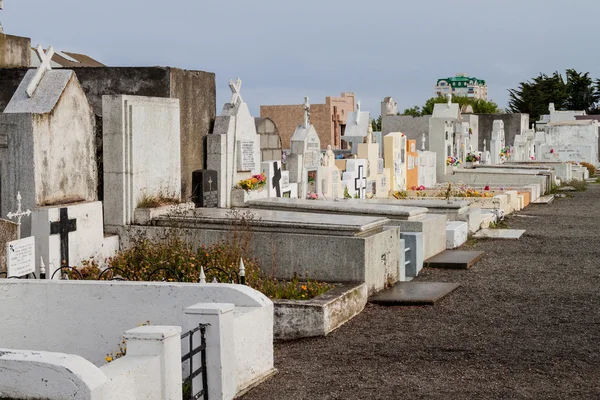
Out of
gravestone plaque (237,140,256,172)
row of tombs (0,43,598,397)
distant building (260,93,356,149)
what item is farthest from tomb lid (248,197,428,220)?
distant building (260,93,356,149)

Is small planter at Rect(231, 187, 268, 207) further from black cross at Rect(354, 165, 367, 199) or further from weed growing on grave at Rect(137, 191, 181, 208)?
black cross at Rect(354, 165, 367, 199)

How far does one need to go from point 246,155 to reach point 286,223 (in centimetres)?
305

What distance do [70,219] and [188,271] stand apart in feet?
4.84

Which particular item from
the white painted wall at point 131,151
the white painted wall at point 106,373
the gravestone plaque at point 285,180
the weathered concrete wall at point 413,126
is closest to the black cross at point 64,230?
the white painted wall at point 131,151

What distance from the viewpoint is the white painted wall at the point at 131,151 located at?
10.7 m

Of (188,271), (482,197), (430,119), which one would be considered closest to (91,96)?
(188,271)

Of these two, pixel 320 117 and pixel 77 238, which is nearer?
pixel 77 238

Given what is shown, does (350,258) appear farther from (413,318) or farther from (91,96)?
(91,96)

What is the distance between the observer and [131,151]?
1080 centimetres

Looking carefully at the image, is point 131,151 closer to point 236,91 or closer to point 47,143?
point 47,143

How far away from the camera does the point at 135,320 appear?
6887mm

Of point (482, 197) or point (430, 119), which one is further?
point (430, 119)

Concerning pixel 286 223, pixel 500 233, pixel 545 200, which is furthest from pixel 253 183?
Result: pixel 545 200

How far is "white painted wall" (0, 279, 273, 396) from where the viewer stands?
22.4 feet
